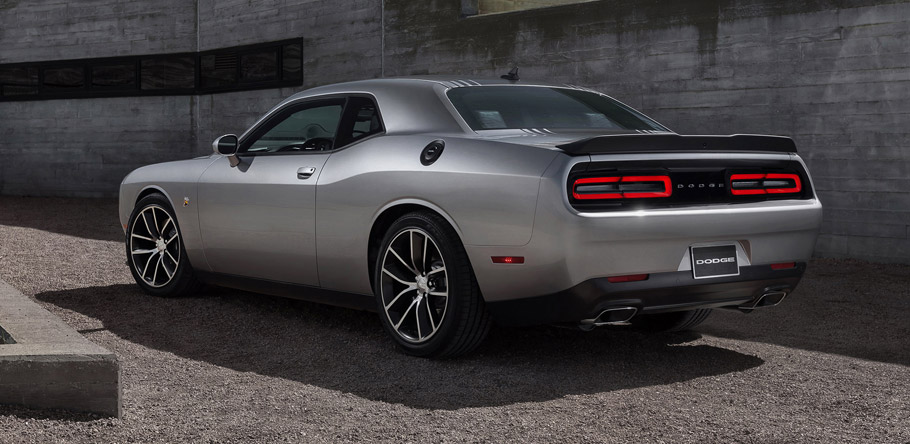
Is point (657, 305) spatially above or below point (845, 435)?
above

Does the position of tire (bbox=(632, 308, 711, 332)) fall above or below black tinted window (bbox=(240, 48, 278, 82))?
below

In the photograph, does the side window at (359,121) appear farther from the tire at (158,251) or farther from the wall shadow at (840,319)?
the wall shadow at (840,319)

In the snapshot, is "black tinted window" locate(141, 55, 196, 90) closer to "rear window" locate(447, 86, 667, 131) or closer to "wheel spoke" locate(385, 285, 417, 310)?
"rear window" locate(447, 86, 667, 131)

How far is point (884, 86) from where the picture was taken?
31.3 feet

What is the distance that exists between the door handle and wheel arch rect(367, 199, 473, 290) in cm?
56

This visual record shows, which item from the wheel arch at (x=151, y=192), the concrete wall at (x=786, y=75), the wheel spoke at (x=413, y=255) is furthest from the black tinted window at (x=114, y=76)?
the wheel spoke at (x=413, y=255)

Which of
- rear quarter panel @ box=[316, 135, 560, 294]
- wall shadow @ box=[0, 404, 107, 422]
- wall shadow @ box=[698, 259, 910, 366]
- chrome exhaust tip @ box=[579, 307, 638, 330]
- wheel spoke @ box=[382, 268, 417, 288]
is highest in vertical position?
rear quarter panel @ box=[316, 135, 560, 294]

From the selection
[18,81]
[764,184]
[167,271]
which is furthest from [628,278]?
[18,81]

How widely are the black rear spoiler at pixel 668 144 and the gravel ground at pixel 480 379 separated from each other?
1.06 meters

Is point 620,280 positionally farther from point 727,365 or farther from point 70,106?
point 70,106

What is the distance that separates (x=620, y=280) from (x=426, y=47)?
9487mm

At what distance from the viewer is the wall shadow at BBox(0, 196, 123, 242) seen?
12375mm

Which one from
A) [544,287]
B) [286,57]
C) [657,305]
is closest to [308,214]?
[544,287]

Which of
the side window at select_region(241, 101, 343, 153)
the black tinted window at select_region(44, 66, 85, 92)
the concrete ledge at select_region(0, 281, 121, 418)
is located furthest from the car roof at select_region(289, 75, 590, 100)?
the black tinted window at select_region(44, 66, 85, 92)
